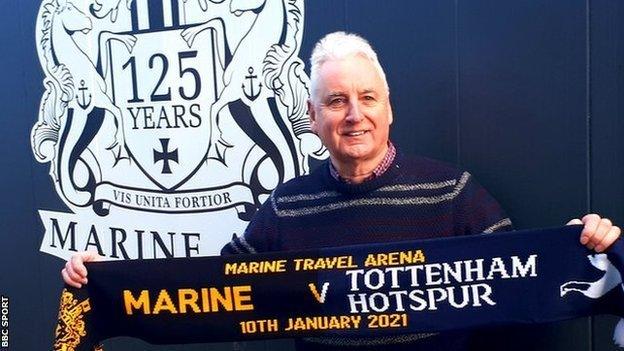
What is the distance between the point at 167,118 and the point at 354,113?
817mm

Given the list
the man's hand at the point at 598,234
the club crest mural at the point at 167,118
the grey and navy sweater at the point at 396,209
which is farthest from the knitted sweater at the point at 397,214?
the club crest mural at the point at 167,118

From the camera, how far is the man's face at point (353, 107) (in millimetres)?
1771

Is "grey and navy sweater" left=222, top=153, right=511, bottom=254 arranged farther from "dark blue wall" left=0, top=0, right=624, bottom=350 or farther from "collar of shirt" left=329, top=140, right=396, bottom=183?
"dark blue wall" left=0, top=0, right=624, bottom=350

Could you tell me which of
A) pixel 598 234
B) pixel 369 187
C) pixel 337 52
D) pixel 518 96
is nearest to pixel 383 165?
pixel 369 187

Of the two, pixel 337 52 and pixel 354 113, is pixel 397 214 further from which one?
pixel 337 52

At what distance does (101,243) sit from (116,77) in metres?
0.58

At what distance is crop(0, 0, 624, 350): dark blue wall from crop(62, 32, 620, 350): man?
0.59 ft

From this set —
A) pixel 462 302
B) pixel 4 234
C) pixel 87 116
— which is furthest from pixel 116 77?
pixel 462 302

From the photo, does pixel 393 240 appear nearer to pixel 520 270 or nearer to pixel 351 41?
pixel 520 270

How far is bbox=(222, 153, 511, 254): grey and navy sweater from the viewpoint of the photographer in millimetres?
1796

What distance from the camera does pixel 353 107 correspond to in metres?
1.77

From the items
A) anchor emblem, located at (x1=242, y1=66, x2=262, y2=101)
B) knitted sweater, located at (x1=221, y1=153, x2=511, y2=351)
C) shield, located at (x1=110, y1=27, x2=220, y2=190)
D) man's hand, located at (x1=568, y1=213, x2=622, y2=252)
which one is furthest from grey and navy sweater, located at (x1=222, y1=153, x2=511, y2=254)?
shield, located at (x1=110, y1=27, x2=220, y2=190)

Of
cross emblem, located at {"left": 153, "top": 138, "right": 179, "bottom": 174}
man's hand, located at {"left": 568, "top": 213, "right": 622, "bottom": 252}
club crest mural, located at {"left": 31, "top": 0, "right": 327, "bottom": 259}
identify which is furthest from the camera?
cross emblem, located at {"left": 153, "top": 138, "right": 179, "bottom": 174}

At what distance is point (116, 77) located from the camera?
2395 millimetres
